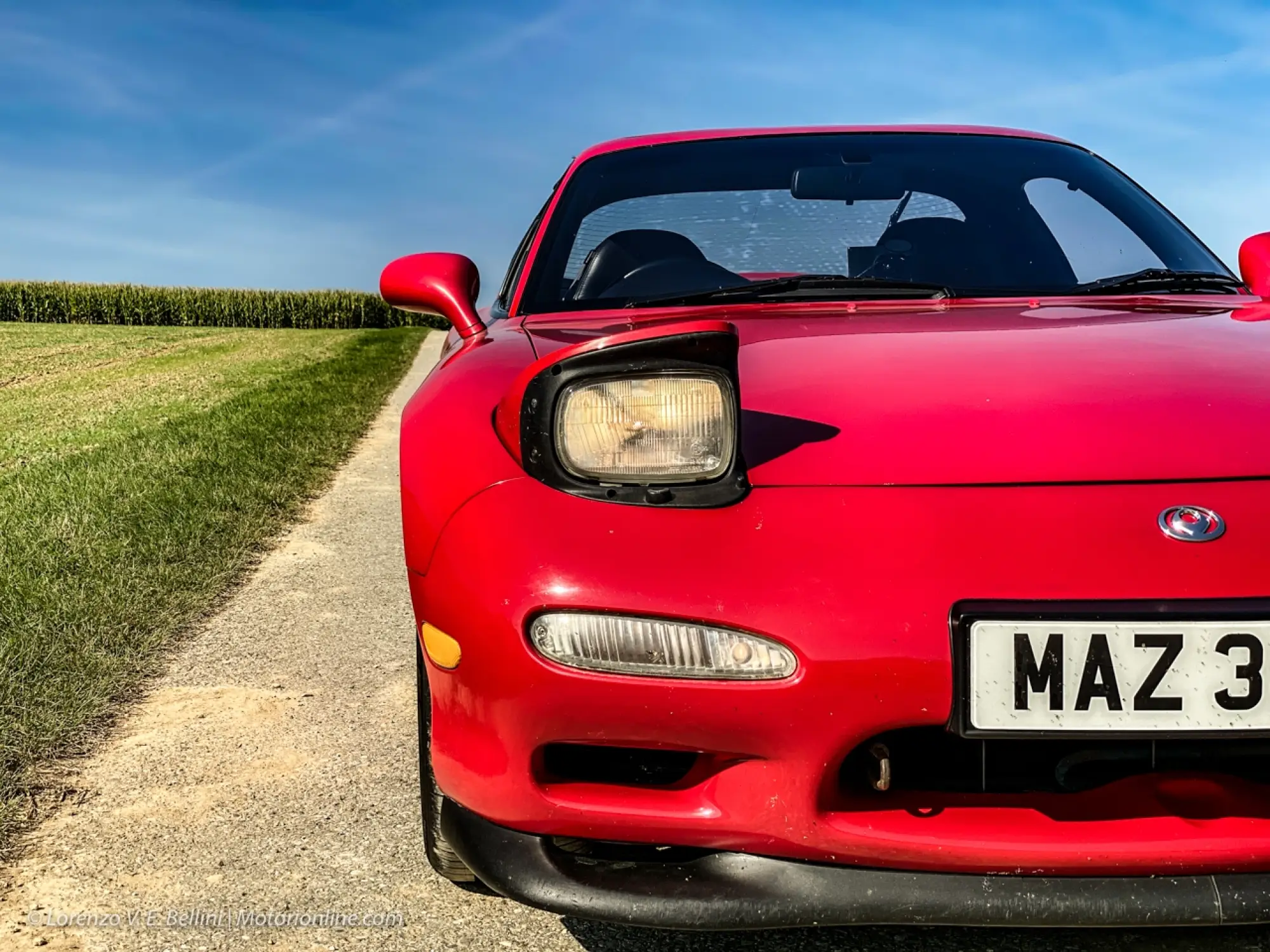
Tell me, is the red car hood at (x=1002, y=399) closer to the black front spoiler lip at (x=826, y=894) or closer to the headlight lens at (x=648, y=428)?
the headlight lens at (x=648, y=428)

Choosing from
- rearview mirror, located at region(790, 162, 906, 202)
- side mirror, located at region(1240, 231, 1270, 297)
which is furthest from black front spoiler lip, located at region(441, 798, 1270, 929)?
rearview mirror, located at region(790, 162, 906, 202)

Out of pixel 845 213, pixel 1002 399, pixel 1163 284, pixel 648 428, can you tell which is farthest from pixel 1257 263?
pixel 648 428

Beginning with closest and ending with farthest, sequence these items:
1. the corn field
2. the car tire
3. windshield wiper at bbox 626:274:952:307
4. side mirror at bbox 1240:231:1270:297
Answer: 1. the car tire
2. windshield wiper at bbox 626:274:952:307
3. side mirror at bbox 1240:231:1270:297
4. the corn field

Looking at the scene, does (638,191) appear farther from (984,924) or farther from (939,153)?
(984,924)

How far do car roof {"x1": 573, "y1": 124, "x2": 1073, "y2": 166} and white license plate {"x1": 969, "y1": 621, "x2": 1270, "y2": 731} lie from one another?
1.94 metres

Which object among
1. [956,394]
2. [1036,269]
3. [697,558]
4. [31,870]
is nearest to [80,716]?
[31,870]

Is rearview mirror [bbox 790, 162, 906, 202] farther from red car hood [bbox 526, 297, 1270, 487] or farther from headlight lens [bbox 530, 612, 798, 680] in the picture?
headlight lens [bbox 530, 612, 798, 680]

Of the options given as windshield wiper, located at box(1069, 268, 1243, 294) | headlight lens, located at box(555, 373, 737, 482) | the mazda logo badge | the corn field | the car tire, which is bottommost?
the corn field

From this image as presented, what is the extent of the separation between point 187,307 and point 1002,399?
50.0m

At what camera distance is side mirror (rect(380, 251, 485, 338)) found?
8.77ft

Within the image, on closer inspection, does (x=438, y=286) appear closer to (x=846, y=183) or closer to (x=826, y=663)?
(x=846, y=183)

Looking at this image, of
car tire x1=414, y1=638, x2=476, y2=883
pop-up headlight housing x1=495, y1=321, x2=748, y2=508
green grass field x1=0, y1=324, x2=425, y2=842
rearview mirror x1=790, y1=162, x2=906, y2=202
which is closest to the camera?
pop-up headlight housing x1=495, y1=321, x2=748, y2=508

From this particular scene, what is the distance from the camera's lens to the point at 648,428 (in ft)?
5.31

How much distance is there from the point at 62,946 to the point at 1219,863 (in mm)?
1765
